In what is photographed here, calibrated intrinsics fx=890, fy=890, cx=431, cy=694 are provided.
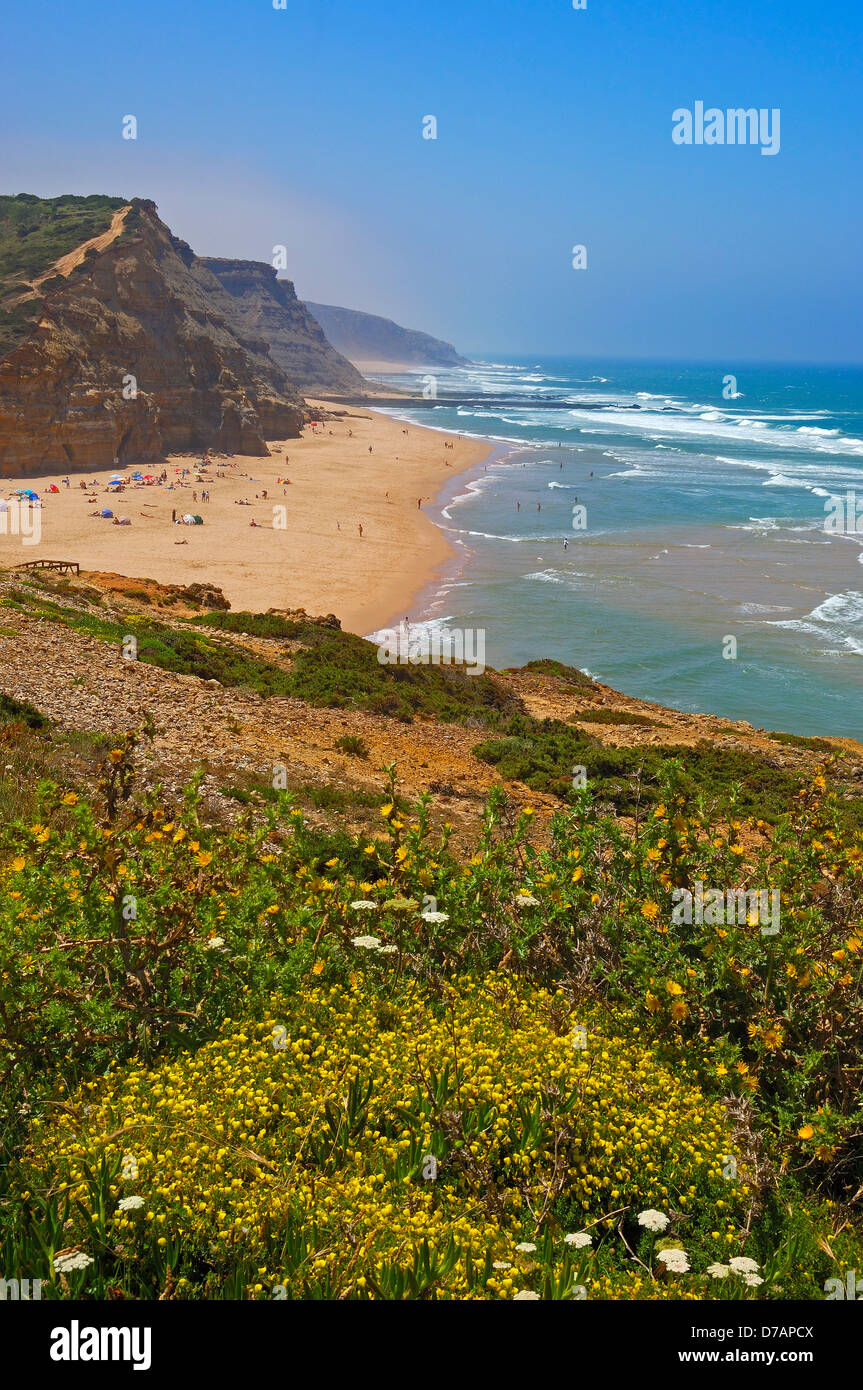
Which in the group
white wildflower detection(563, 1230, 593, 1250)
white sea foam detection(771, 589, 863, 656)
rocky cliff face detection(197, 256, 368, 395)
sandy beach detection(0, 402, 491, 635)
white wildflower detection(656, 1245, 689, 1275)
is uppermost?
rocky cliff face detection(197, 256, 368, 395)

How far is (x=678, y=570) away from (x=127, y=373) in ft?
124

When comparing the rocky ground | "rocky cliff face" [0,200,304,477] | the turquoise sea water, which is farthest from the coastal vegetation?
"rocky cliff face" [0,200,304,477]

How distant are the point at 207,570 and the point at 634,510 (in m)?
26.6

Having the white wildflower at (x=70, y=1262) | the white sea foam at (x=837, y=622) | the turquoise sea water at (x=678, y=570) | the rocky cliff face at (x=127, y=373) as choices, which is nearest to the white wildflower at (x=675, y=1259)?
the white wildflower at (x=70, y=1262)

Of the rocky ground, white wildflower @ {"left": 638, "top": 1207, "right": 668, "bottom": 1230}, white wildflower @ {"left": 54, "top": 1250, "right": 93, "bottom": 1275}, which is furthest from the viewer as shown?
the rocky ground

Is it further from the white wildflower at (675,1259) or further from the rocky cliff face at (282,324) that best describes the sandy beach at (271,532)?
the rocky cliff face at (282,324)

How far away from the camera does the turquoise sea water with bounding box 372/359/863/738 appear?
2617cm

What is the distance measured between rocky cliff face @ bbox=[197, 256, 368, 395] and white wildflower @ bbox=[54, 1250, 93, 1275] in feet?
429

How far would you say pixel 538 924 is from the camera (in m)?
5.41

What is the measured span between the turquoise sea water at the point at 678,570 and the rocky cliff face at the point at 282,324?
174 feet

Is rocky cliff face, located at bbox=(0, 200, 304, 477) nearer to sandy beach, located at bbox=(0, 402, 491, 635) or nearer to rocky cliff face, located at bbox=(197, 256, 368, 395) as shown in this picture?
sandy beach, located at bbox=(0, 402, 491, 635)

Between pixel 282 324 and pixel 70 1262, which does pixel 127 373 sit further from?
pixel 282 324

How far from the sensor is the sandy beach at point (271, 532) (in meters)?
32.8
